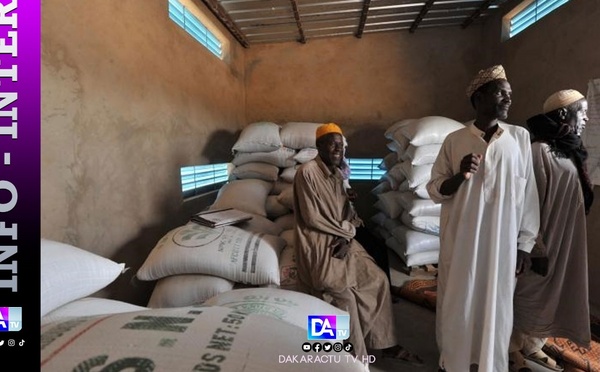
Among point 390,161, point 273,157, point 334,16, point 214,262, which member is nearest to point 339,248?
point 214,262

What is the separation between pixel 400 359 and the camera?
1580 mm

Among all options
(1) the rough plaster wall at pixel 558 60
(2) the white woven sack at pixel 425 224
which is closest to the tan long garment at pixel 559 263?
(1) the rough plaster wall at pixel 558 60

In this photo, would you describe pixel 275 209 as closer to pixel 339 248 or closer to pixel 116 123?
pixel 339 248

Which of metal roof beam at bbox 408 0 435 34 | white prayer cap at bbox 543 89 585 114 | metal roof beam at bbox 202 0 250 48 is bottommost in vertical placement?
white prayer cap at bbox 543 89 585 114

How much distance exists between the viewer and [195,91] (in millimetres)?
2541

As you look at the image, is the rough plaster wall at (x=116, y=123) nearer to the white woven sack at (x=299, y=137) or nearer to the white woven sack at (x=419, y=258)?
the white woven sack at (x=299, y=137)

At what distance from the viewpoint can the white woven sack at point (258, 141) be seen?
2793 mm

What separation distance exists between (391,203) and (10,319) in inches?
103

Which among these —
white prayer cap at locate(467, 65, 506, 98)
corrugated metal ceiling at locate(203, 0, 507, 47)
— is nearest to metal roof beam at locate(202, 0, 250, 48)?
corrugated metal ceiling at locate(203, 0, 507, 47)

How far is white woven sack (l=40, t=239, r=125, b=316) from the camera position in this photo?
0.86 meters

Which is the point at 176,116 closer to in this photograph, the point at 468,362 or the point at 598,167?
the point at 468,362

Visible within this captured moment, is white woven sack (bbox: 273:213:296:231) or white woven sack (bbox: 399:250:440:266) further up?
white woven sack (bbox: 273:213:296:231)

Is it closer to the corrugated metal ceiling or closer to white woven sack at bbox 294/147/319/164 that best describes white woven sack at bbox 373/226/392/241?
white woven sack at bbox 294/147/319/164

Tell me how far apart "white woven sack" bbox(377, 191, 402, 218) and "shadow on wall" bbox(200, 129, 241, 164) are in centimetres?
185
